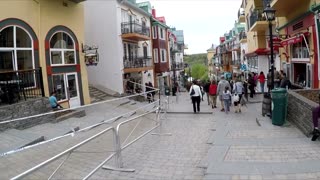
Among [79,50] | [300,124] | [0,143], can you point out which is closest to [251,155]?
[300,124]

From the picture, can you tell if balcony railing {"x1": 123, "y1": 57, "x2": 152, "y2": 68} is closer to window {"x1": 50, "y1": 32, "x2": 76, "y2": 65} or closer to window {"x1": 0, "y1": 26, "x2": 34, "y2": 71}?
window {"x1": 50, "y1": 32, "x2": 76, "y2": 65}

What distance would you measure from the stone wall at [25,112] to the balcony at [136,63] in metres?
15.2

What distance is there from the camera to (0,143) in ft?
33.3

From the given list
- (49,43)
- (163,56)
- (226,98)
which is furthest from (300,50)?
(163,56)

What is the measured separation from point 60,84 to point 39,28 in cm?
318

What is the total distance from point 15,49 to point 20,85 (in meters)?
2.02

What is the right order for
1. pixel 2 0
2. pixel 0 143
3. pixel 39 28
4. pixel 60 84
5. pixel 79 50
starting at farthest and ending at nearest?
pixel 79 50 → pixel 60 84 → pixel 39 28 → pixel 2 0 → pixel 0 143

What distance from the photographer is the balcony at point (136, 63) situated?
29453 millimetres

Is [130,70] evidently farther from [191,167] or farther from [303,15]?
[191,167]

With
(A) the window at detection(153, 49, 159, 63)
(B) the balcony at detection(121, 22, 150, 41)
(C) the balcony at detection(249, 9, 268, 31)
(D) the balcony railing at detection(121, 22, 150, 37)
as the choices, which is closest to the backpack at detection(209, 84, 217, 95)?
(C) the balcony at detection(249, 9, 268, 31)

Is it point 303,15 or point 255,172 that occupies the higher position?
point 303,15

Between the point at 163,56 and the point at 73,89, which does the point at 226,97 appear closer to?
the point at 73,89

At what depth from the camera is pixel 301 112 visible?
10789mm

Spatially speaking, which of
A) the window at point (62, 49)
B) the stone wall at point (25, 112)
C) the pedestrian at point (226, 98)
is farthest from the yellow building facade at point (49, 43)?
the pedestrian at point (226, 98)
